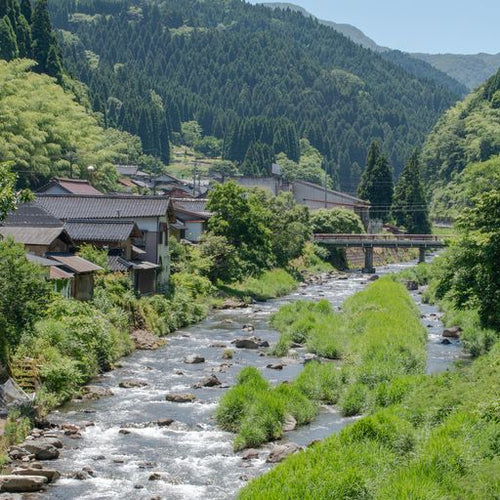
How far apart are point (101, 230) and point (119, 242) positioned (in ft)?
4.29

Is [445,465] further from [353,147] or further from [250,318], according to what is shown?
[353,147]

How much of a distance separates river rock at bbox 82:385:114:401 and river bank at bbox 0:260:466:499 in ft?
0.90

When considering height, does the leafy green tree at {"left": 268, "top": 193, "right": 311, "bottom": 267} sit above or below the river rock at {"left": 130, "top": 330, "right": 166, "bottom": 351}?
above

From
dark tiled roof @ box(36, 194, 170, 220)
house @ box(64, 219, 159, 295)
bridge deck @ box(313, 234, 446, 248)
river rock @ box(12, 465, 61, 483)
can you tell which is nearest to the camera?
river rock @ box(12, 465, 61, 483)

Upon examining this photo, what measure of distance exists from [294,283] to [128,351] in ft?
108

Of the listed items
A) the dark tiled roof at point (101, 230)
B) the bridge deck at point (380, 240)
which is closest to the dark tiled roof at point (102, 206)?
the dark tiled roof at point (101, 230)

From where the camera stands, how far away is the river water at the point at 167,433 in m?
17.9

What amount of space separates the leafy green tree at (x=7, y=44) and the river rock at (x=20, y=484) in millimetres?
70674

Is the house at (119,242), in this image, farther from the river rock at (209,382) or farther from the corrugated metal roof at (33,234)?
the river rock at (209,382)

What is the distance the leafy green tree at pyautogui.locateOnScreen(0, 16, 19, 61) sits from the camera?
8038cm

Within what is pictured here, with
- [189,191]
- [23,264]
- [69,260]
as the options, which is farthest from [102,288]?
[189,191]

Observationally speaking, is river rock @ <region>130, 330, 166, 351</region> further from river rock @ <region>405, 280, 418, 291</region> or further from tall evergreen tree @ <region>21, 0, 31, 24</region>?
tall evergreen tree @ <region>21, 0, 31, 24</region>

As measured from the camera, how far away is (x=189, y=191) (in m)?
100

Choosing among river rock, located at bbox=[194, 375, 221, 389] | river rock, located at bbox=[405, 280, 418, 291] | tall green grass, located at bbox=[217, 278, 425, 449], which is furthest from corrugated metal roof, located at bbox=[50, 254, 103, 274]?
river rock, located at bbox=[405, 280, 418, 291]
